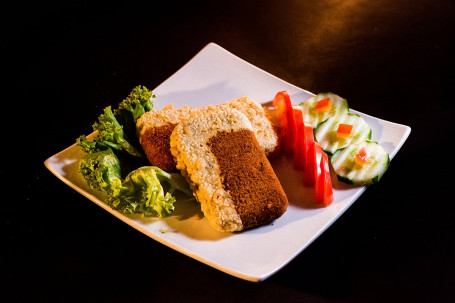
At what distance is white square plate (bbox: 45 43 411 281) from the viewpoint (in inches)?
124

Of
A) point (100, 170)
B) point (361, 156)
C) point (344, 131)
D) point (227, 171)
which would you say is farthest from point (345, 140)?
point (100, 170)

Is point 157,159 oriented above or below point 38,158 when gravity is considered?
above

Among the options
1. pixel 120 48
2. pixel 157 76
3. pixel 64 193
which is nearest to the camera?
pixel 64 193

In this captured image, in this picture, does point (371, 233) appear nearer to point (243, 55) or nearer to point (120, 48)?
point (243, 55)

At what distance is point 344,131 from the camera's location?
3844 millimetres

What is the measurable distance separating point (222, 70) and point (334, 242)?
6.58ft

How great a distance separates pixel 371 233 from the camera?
354 centimetres

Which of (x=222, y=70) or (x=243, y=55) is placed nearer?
(x=222, y=70)

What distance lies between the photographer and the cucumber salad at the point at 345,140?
3.59 m

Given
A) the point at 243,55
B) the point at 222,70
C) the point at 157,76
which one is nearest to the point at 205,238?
the point at 222,70

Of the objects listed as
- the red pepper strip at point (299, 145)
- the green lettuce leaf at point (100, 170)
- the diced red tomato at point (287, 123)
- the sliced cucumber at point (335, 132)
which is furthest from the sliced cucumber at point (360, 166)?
the green lettuce leaf at point (100, 170)

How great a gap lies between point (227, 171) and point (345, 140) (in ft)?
3.62

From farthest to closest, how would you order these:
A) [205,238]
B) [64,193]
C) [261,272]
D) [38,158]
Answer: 1. [38,158]
2. [64,193]
3. [205,238]
4. [261,272]

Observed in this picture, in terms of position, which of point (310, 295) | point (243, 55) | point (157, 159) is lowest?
point (310, 295)
